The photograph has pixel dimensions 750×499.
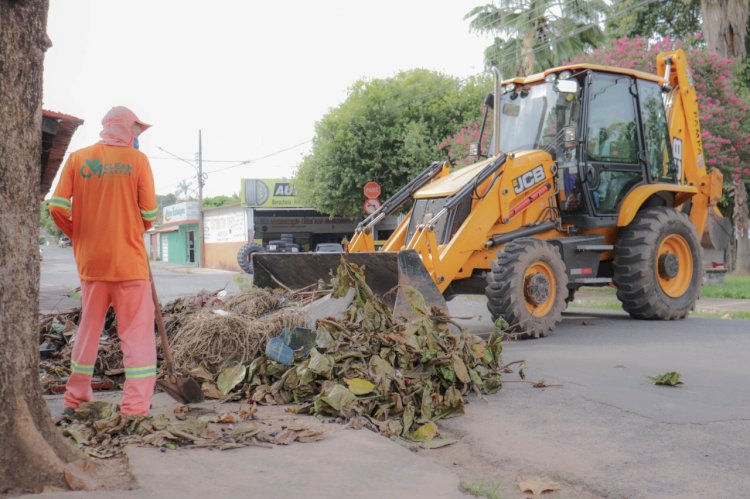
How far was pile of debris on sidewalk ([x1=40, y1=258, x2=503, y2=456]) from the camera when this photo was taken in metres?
4.94

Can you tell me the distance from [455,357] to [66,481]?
9.80ft

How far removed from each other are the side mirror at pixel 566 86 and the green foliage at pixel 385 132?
639 inches

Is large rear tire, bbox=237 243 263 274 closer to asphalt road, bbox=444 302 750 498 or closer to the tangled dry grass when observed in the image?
asphalt road, bbox=444 302 750 498

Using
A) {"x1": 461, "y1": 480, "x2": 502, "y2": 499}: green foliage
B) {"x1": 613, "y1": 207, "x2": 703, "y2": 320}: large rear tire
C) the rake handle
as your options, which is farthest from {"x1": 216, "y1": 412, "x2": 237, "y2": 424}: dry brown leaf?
{"x1": 613, "y1": 207, "x2": 703, "y2": 320}: large rear tire

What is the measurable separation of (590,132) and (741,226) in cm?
1603

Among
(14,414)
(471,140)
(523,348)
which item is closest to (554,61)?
(471,140)

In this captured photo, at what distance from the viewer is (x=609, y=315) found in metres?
11.6

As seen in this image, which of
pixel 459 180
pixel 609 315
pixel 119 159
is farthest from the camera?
pixel 609 315

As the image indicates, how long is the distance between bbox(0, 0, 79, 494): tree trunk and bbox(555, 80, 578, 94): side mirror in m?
7.11

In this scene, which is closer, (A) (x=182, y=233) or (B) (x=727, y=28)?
(B) (x=727, y=28)

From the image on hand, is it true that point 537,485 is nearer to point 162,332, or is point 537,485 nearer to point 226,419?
point 226,419

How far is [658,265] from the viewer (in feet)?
33.8

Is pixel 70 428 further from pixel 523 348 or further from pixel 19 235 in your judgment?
pixel 523 348

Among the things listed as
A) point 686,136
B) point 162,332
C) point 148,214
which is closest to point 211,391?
point 162,332
